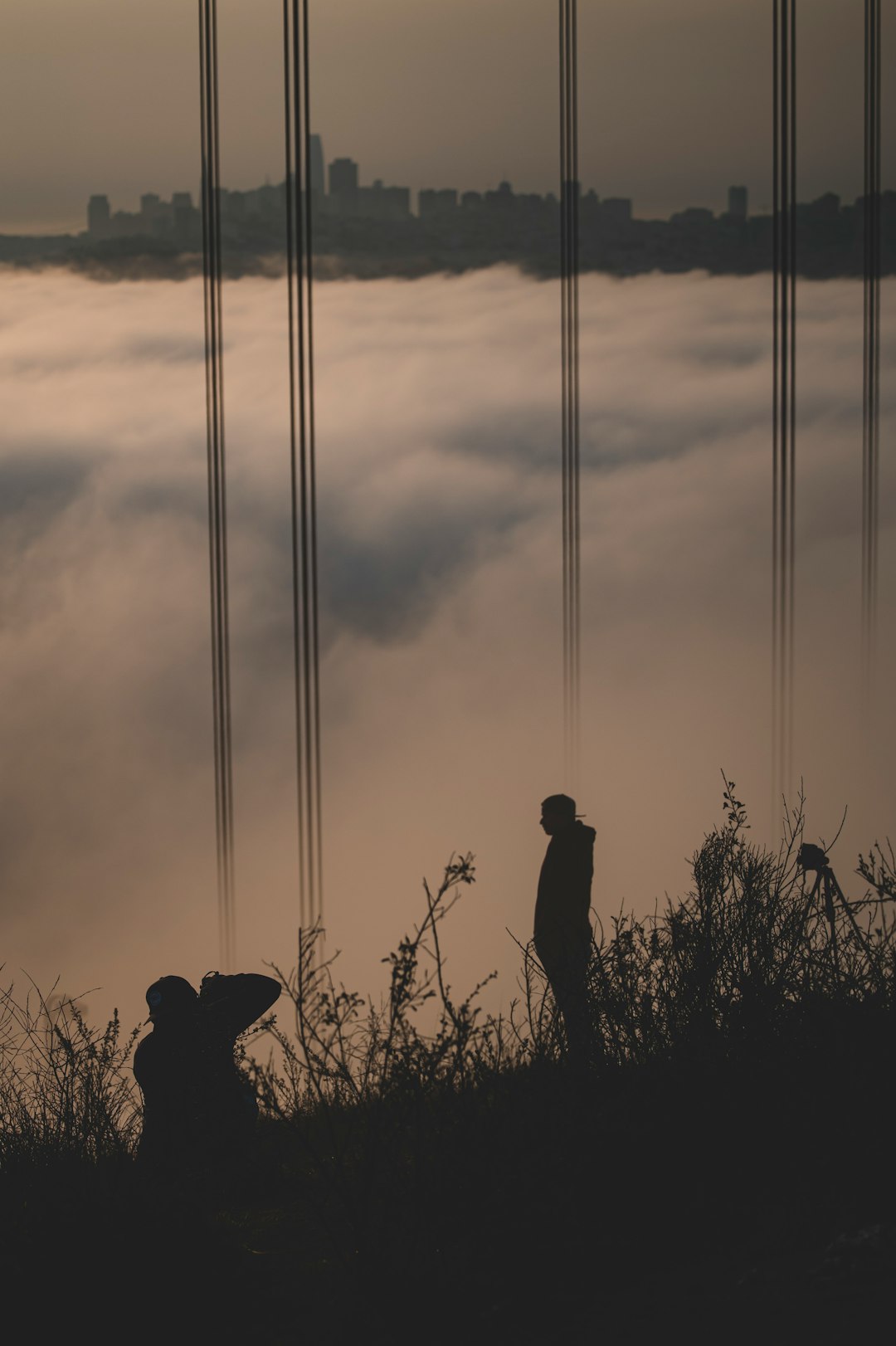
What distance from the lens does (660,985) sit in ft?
14.5

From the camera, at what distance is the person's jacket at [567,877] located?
544cm

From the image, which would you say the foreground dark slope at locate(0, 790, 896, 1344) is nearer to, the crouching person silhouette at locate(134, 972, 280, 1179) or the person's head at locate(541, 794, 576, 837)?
the crouching person silhouette at locate(134, 972, 280, 1179)

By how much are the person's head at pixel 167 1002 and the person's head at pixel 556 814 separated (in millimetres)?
1845

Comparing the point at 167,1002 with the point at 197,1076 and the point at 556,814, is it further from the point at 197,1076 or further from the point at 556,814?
the point at 556,814

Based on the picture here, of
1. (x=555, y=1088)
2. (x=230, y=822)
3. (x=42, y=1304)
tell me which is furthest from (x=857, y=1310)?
(x=230, y=822)

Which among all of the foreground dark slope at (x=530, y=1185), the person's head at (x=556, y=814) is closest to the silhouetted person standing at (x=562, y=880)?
the person's head at (x=556, y=814)

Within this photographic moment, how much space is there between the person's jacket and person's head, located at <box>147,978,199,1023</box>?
1.61m

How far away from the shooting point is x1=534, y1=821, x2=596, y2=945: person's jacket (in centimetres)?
544

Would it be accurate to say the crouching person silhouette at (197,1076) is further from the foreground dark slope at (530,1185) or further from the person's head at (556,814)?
the person's head at (556,814)

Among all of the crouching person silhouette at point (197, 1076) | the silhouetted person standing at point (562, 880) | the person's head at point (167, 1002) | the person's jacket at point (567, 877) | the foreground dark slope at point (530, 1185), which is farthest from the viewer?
the person's jacket at point (567, 877)

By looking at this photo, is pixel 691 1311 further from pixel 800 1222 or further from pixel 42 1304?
pixel 42 1304

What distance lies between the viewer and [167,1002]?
4469 millimetres

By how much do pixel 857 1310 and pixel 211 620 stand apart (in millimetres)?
9011

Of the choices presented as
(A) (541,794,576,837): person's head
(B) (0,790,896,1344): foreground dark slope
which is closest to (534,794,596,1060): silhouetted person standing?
(A) (541,794,576,837): person's head
